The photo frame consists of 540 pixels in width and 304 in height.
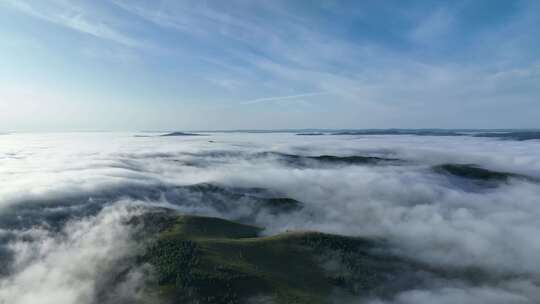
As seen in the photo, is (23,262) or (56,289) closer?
(56,289)

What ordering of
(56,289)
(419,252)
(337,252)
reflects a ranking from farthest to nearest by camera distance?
(419,252) < (337,252) < (56,289)

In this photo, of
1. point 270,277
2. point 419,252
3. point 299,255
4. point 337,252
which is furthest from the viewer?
point 419,252

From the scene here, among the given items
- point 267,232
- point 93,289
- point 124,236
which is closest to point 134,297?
point 93,289

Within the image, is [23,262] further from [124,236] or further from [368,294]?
[368,294]

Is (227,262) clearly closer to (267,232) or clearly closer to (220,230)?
(220,230)

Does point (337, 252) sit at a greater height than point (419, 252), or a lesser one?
greater

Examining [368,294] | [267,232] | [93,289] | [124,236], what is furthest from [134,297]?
[267,232]
